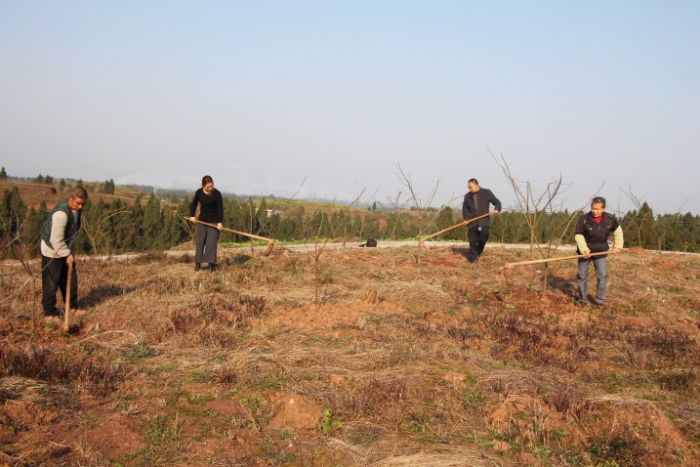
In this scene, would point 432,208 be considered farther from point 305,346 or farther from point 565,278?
point 305,346

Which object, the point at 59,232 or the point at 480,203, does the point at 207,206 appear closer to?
the point at 59,232

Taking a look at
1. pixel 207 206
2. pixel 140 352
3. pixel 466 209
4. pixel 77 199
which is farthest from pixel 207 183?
pixel 466 209

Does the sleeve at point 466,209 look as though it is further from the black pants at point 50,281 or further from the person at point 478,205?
the black pants at point 50,281

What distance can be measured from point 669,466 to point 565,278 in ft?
25.6

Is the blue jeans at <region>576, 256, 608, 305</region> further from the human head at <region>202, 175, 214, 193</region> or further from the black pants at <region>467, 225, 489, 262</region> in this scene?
the human head at <region>202, 175, 214, 193</region>

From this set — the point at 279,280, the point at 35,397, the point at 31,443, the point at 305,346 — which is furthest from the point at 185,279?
the point at 31,443

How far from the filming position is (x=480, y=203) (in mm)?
10953

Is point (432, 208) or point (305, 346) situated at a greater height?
point (432, 208)

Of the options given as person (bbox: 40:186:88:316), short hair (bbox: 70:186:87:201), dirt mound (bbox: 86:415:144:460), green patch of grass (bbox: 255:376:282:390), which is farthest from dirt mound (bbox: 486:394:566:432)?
short hair (bbox: 70:186:87:201)

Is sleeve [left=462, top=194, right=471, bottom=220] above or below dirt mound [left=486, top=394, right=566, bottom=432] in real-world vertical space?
above

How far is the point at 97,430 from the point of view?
11.9 ft

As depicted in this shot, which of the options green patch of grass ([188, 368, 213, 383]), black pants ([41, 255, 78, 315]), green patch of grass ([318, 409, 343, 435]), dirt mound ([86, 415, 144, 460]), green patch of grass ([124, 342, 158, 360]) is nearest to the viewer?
dirt mound ([86, 415, 144, 460])

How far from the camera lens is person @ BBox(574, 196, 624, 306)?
26.5 ft

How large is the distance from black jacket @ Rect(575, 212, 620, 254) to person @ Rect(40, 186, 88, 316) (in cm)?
710
